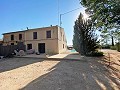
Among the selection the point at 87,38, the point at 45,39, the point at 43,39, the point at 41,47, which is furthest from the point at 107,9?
the point at 41,47

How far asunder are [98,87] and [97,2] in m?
9.68

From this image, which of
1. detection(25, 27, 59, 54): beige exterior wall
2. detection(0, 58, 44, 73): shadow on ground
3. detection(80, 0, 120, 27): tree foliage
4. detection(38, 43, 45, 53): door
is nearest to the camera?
detection(0, 58, 44, 73): shadow on ground

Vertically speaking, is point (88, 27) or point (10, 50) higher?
point (88, 27)

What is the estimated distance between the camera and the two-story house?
2489 cm

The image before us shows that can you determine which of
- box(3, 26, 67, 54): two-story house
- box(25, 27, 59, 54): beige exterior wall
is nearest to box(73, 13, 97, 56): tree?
box(3, 26, 67, 54): two-story house

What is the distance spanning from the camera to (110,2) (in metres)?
13.3

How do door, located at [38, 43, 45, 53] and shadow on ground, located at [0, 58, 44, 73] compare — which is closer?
shadow on ground, located at [0, 58, 44, 73]

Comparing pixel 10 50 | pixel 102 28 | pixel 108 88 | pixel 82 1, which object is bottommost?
pixel 108 88

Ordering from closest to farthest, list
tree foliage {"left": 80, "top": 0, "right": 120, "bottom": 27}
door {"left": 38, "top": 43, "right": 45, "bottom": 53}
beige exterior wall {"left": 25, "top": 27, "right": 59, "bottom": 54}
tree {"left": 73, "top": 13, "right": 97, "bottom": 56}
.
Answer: tree foliage {"left": 80, "top": 0, "right": 120, "bottom": 27} → tree {"left": 73, "top": 13, "right": 97, "bottom": 56} → beige exterior wall {"left": 25, "top": 27, "right": 59, "bottom": 54} → door {"left": 38, "top": 43, "right": 45, "bottom": 53}

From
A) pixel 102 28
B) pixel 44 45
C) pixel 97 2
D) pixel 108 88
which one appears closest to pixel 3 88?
pixel 108 88

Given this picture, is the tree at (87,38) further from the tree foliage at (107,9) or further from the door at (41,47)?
the door at (41,47)

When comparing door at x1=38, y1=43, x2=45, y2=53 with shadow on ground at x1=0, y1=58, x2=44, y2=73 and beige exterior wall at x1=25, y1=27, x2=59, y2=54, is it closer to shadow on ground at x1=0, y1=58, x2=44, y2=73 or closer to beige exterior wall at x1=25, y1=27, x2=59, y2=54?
beige exterior wall at x1=25, y1=27, x2=59, y2=54

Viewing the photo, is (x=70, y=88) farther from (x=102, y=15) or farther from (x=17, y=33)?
(x=17, y=33)

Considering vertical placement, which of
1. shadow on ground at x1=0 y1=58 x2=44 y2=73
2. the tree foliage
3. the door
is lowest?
shadow on ground at x1=0 y1=58 x2=44 y2=73
